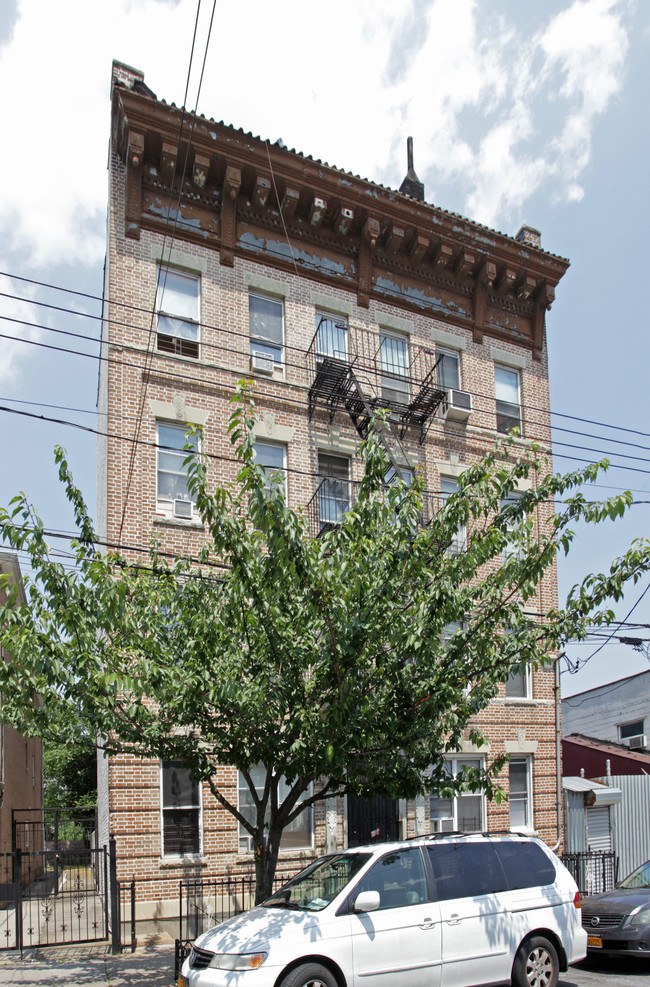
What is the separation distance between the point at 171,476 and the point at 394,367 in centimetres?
614

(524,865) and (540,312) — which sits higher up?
(540,312)

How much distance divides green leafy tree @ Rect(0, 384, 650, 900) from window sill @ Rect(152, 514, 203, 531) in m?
5.54

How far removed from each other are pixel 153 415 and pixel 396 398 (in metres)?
5.84

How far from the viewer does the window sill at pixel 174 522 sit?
15734mm

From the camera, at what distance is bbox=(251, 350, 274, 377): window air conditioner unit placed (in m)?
17.6

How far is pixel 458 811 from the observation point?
59.5ft

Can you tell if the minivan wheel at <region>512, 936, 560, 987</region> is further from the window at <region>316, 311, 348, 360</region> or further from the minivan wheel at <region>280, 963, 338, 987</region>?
the window at <region>316, 311, 348, 360</region>

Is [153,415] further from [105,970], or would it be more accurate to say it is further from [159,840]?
[105,970]

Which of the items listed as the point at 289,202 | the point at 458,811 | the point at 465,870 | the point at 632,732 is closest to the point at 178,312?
the point at 289,202

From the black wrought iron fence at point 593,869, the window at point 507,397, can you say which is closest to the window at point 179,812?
the black wrought iron fence at point 593,869

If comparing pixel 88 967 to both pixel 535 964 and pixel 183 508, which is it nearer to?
pixel 535 964

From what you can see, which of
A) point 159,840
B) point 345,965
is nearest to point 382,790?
point 345,965

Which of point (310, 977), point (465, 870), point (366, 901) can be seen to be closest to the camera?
point (310, 977)

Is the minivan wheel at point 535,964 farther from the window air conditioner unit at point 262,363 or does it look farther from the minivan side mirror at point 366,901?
the window air conditioner unit at point 262,363
